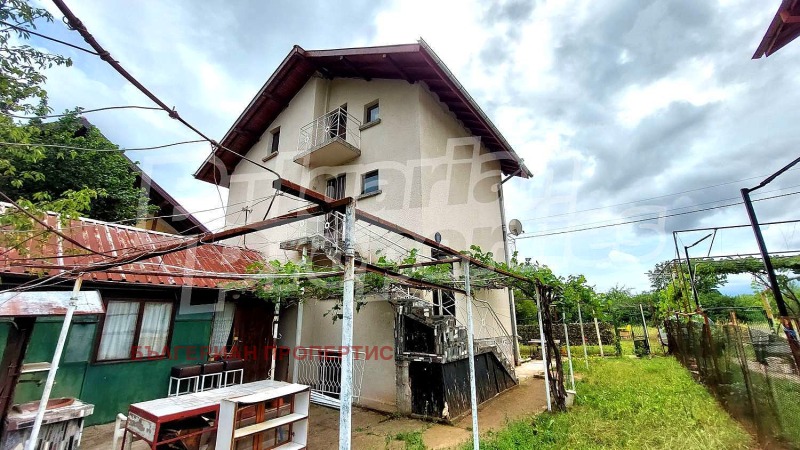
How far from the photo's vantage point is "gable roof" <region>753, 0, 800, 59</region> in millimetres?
3100

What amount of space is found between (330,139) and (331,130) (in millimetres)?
930

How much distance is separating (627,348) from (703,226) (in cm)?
912

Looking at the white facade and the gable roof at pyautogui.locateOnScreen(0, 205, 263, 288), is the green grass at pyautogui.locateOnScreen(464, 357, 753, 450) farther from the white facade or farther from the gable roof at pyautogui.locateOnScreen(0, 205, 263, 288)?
the gable roof at pyautogui.locateOnScreen(0, 205, 263, 288)

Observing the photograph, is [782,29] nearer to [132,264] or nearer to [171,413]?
[171,413]

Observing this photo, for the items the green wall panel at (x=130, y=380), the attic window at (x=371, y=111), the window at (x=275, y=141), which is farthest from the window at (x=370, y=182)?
the green wall panel at (x=130, y=380)

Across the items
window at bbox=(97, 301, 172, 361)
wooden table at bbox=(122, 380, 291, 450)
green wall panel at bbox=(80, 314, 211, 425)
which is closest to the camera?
wooden table at bbox=(122, 380, 291, 450)

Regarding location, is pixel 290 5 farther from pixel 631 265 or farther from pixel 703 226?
pixel 703 226

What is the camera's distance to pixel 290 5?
16.1 feet

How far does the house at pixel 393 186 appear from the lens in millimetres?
6488

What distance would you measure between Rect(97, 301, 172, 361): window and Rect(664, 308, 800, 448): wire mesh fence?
10143 mm

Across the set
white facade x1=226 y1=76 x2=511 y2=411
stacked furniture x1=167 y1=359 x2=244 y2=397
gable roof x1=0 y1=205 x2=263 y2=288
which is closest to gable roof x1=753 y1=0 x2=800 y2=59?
white facade x1=226 y1=76 x2=511 y2=411

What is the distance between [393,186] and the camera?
8430 mm

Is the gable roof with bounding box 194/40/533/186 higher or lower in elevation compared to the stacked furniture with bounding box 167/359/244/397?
higher

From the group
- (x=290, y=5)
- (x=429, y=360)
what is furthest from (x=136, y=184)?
(x=429, y=360)
